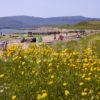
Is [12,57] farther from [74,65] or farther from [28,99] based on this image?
[28,99]

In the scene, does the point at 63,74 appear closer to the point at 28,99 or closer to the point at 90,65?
the point at 90,65

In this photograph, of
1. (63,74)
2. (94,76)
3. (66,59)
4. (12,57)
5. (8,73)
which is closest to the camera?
(94,76)

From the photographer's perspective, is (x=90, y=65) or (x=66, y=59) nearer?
(x=90, y=65)

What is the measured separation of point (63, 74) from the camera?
886cm

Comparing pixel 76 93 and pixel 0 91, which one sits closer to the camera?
pixel 76 93

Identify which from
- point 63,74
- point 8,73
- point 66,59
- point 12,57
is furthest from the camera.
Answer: point 12,57

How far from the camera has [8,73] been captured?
1016 cm

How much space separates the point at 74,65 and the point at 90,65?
0.54 meters

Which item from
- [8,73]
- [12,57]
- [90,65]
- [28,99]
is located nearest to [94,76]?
[90,65]

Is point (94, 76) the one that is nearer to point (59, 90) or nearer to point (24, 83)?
point (59, 90)

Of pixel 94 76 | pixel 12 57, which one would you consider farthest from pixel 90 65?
pixel 12 57

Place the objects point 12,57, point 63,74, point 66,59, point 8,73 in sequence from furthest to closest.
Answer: point 12,57, point 8,73, point 66,59, point 63,74

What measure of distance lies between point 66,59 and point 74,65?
52 cm

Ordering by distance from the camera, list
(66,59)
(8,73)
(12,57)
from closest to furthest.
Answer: (66,59) < (8,73) < (12,57)
